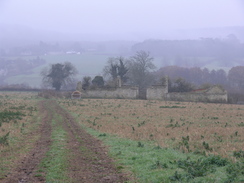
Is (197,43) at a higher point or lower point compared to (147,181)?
higher

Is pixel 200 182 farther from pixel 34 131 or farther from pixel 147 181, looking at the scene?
pixel 34 131

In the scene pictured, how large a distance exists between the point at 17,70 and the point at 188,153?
160 meters

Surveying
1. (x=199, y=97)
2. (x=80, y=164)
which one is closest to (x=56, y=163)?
(x=80, y=164)

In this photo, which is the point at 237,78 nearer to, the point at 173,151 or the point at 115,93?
the point at 115,93

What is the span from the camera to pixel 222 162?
928 centimetres

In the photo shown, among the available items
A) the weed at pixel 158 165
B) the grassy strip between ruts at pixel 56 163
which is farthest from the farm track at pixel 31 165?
the weed at pixel 158 165

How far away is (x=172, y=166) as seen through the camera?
918 centimetres

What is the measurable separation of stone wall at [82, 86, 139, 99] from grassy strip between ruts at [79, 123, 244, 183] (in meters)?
46.9

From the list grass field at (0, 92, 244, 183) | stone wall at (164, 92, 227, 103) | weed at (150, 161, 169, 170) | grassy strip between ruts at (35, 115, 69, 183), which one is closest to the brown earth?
grassy strip between ruts at (35, 115, 69, 183)

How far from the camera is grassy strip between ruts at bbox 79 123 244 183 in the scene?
7.82 m

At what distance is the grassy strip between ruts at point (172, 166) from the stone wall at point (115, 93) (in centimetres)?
4690

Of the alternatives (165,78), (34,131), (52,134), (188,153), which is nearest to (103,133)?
(52,134)

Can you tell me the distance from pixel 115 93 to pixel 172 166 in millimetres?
51381

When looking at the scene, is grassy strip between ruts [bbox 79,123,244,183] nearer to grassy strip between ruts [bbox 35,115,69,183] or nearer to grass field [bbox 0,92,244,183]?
grass field [bbox 0,92,244,183]
